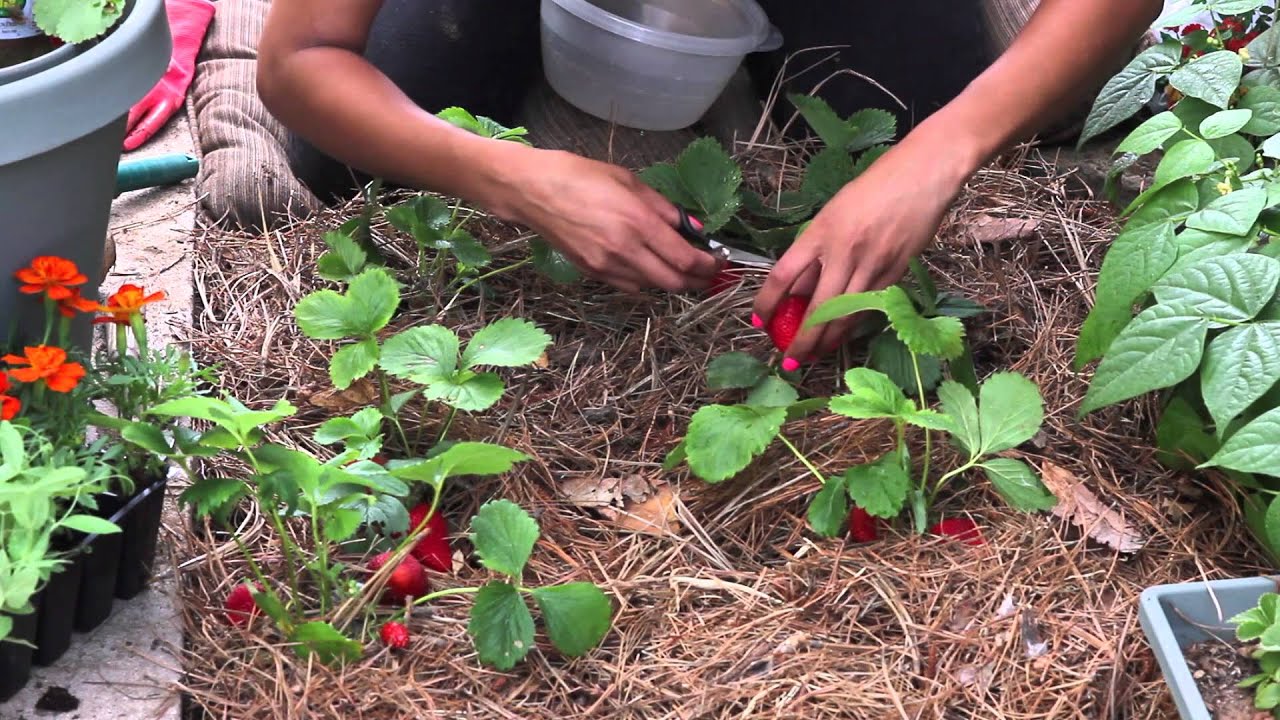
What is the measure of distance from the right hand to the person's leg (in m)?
0.63

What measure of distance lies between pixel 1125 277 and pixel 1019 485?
0.83 feet

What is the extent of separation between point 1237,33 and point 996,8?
1.40ft

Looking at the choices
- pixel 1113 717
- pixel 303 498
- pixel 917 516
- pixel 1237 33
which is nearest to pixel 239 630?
pixel 303 498

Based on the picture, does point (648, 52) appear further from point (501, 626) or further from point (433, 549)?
point (501, 626)

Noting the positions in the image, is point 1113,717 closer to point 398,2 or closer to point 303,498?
point 303,498

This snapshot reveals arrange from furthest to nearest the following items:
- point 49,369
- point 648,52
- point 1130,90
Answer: point 648,52
point 1130,90
point 49,369

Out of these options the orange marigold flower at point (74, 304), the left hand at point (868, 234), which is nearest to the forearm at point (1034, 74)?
the left hand at point (868, 234)

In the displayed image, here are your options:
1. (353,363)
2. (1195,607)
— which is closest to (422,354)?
(353,363)

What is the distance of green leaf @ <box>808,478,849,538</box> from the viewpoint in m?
1.23

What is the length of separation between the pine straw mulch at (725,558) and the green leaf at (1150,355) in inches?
6.1

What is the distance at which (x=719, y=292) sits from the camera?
5.14 feet

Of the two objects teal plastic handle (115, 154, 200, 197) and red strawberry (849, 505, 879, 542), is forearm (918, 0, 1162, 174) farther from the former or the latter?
teal plastic handle (115, 154, 200, 197)

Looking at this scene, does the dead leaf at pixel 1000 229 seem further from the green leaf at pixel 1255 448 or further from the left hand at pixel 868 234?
the green leaf at pixel 1255 448

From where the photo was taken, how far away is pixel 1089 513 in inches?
51.6
